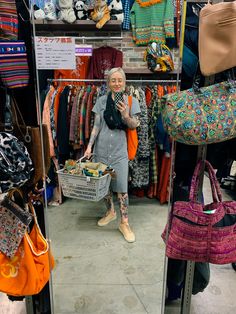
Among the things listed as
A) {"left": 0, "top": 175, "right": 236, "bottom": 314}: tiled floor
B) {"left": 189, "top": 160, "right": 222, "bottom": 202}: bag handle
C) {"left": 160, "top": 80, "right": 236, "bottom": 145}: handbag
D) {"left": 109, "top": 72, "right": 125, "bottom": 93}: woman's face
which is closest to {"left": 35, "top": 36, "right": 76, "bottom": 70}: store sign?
{"left": 109, "top": 72, "right": 125, "bottom": 93}: woman's face

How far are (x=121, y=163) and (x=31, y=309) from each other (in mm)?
993

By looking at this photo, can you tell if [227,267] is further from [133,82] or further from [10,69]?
[10,69]

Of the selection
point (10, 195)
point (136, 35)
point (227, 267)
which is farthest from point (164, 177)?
point (10, 195)

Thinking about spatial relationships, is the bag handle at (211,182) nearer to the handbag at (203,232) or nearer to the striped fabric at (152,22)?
the handbag at (203,232)

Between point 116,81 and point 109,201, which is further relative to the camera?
point 109,201

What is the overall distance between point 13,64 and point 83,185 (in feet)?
2.65

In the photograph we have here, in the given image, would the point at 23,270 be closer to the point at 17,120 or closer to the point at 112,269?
the point at 17,120

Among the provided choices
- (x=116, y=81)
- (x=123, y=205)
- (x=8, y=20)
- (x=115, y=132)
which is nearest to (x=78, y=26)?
(x=116, y=81)

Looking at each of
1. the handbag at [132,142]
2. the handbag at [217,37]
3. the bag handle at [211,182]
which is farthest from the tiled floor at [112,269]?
the handbag at [217,37]

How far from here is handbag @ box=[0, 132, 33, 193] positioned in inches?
40.3

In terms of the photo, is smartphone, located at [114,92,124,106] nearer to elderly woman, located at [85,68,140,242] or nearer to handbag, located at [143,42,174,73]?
elderly woman, located at [85,68,140,242]

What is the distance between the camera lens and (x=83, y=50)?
168 cm

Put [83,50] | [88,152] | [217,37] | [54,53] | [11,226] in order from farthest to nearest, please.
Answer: [88,152] < [83,50] < [54,53] < [11,226] < [217,37]

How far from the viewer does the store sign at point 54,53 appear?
129cm
